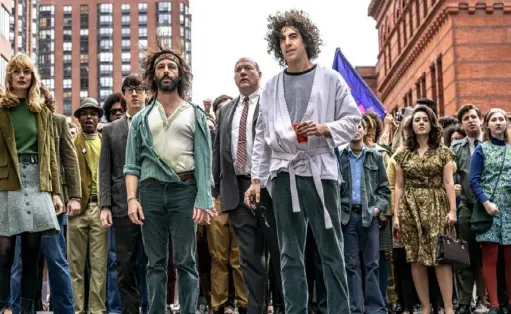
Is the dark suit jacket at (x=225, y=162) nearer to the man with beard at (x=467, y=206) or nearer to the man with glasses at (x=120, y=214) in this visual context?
the man with glasses at (x=120, y=214)

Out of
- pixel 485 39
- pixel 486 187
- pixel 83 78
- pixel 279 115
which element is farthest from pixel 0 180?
pixel 83 78

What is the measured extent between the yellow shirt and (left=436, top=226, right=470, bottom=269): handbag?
4.10 metres

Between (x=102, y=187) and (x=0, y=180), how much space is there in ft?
4.08

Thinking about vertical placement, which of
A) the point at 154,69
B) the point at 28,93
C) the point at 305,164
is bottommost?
the point at 305,164

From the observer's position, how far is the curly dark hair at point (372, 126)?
37.4 ft

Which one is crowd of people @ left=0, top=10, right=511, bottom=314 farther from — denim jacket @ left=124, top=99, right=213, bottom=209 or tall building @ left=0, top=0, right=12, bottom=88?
tall building @ left=0, top=0, right=12, bottom=88

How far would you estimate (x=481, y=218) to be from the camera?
10656mm

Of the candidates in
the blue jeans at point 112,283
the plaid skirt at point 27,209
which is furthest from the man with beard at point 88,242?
the plaid skirt at point 27,209

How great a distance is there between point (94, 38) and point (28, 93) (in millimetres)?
165950

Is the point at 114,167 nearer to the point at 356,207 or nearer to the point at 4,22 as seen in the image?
the point at 356,207

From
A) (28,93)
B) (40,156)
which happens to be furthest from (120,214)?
(28,93)

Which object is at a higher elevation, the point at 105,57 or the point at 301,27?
the point at 105,57

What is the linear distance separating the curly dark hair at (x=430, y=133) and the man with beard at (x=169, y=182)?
3392mm

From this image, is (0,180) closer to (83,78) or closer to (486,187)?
(486,187)
